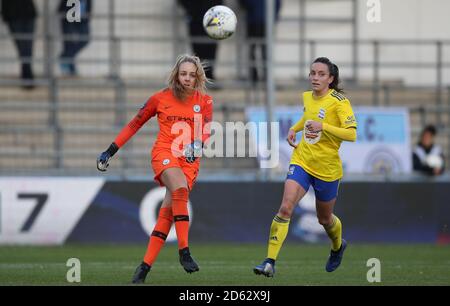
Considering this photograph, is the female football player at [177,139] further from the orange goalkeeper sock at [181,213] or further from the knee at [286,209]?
the knee at [286,209]

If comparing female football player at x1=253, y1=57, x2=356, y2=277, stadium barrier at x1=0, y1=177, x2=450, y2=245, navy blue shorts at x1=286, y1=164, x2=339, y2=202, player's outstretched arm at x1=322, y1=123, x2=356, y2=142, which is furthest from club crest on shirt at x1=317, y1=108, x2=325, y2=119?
stadium barrier at x1=0, y1=177, x2=450, y2=245

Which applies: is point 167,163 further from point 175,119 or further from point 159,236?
A: point 159,236

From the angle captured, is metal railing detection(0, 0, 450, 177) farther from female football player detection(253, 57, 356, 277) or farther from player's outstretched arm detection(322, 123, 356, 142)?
player's outstretched arm detection(322, 123, 356, 142)

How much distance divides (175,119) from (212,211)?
7191mm

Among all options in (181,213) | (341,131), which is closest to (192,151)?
(181,213)

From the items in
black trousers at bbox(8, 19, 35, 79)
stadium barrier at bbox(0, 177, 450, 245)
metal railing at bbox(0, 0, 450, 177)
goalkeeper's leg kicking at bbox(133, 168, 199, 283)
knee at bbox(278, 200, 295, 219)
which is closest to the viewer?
goalkeeper's leg kicking at bbox(133, 168, 199, 283)

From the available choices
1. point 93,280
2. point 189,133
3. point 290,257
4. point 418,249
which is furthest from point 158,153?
point 418,249

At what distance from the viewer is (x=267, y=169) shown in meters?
18.8

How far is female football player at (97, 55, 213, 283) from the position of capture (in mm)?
11305

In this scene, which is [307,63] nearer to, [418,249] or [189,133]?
[418,249]

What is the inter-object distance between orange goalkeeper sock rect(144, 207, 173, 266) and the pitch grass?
0.93ft

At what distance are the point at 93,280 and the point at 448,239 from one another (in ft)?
30.2

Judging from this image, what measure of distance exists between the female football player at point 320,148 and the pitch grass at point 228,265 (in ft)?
2.54
